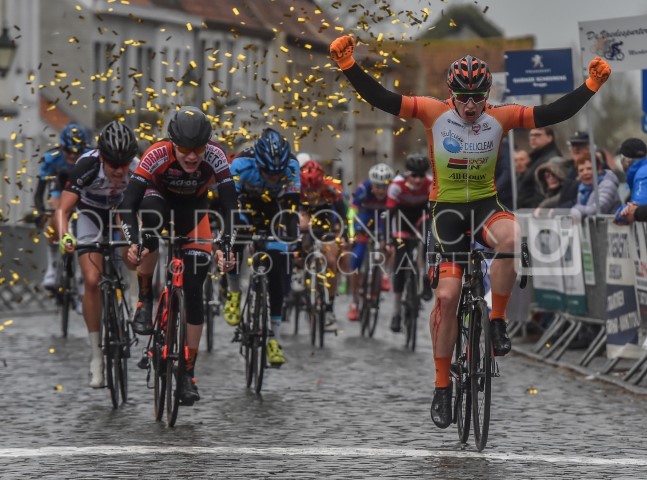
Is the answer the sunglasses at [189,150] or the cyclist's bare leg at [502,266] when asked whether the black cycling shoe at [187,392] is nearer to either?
the sunglasses at [189,150]

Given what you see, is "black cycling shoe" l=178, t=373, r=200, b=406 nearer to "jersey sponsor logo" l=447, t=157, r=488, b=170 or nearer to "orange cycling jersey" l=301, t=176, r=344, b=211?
"jersey sponsor logo" l=447, t=157, r=488, b=170

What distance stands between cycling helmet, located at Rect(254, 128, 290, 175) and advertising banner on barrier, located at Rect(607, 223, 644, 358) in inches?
119

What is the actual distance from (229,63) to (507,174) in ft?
172

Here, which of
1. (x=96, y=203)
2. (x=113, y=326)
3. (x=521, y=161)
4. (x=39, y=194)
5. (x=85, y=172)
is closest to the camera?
(x=113, y=326)

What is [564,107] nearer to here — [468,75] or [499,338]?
[468,75]

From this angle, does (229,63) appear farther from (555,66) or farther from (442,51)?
(555,66)

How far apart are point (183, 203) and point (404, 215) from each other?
7292mm

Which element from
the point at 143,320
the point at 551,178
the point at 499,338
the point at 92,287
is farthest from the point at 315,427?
the point at 551,178

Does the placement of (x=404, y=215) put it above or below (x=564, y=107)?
below

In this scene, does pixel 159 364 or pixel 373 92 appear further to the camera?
pixel 159 364

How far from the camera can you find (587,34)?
16453 mm

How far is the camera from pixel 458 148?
33.7ft

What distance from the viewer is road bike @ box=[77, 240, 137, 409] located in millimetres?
12180

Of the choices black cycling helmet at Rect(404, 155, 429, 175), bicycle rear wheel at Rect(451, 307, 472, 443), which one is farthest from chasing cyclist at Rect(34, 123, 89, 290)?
bicycle rear wheel at Rect(451, 307, 472, 443)
